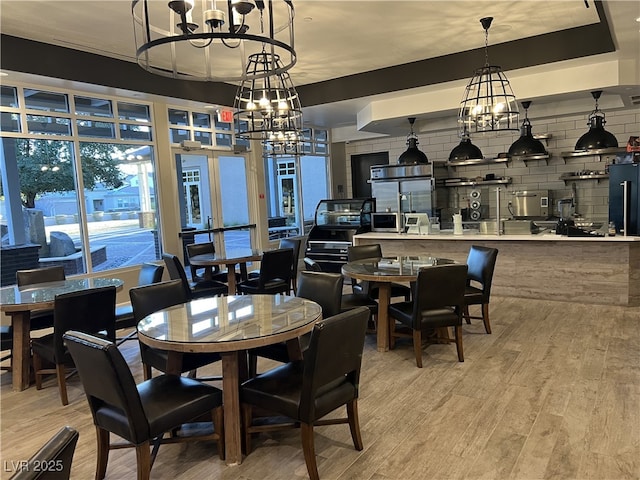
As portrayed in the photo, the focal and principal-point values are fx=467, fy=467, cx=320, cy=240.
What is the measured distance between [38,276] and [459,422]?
4.09 m

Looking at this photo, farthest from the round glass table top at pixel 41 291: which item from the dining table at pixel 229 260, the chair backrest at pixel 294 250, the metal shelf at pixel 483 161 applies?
the metal shelf at pixel 483 161

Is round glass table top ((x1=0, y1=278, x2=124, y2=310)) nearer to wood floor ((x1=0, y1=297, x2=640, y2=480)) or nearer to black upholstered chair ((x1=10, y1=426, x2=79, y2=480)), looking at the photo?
wood floor ((x1=0, y1=297, x2=640, y2=480))

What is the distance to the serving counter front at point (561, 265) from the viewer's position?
535cm

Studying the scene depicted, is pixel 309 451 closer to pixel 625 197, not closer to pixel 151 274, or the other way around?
pixel 151 274

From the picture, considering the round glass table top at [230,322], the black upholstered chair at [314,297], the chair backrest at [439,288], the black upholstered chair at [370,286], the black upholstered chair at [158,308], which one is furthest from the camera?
the black upholstered chair at [370,286]

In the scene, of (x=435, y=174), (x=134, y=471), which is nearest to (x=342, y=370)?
(x=134, y=471)

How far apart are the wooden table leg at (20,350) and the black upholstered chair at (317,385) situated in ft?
7.29

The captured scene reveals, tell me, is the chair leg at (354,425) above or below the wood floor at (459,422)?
above

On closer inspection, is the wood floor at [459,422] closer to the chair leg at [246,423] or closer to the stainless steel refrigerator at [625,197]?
the chair leg at [246,423]

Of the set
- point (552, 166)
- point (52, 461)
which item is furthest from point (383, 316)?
point (552, 166)

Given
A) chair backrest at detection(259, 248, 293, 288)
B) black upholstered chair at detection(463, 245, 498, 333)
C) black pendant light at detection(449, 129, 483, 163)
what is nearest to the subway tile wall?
black pendant light at detection(449, 129, 483, 163)

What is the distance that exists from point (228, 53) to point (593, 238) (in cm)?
476

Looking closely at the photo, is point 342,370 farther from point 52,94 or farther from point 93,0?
point 52,94

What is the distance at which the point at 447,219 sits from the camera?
28.9 feet
